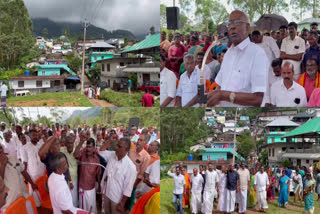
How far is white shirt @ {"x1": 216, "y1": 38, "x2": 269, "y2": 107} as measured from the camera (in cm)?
402

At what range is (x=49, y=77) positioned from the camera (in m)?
4.74

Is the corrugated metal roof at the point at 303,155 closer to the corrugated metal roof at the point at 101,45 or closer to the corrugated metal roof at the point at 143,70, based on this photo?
the corrugated metal roof at the point at 143,70

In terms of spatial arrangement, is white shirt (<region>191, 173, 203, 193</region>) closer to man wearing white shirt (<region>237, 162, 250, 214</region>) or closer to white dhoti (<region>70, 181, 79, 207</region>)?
man wearing white shirt (<region>237, 162, 250, 214</region>)

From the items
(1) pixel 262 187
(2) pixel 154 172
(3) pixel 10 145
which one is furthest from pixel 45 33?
(1) pixel 262 187

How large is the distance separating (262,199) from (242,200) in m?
0.29

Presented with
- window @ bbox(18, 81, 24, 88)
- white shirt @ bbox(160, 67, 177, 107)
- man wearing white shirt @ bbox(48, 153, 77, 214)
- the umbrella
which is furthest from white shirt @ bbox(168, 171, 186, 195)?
window @ bbox(18, 81, 24, 88)

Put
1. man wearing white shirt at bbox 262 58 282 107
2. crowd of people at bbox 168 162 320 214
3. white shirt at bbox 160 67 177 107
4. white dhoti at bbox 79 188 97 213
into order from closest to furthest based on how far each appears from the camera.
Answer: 1. man wearing white shirt at bbox 262 58 282 107
2. white shirt at bbox 160 67 177 107
3. white dhoti at bbox 79 188 97 213
4. crowd of people at bbox 168 162 320 214

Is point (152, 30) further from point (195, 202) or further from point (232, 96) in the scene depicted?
point (195, 202)

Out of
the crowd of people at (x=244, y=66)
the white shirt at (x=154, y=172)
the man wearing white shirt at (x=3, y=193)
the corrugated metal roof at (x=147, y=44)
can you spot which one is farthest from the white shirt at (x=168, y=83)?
the man wearing white shirt at (x=3, y=193)

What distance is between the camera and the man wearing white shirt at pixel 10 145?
4730mm

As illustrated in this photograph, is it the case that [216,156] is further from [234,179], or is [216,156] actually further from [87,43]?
[87,43]

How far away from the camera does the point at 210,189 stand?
4.98 meters

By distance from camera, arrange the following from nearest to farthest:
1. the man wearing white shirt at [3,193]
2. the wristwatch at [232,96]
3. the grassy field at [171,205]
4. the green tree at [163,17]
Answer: the wristwatch at [232,96] → the man wearing white shirt at [3,193] → the green tree at [163,17] → the grassy field at [171,205]

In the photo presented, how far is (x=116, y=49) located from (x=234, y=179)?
8.15 feet
